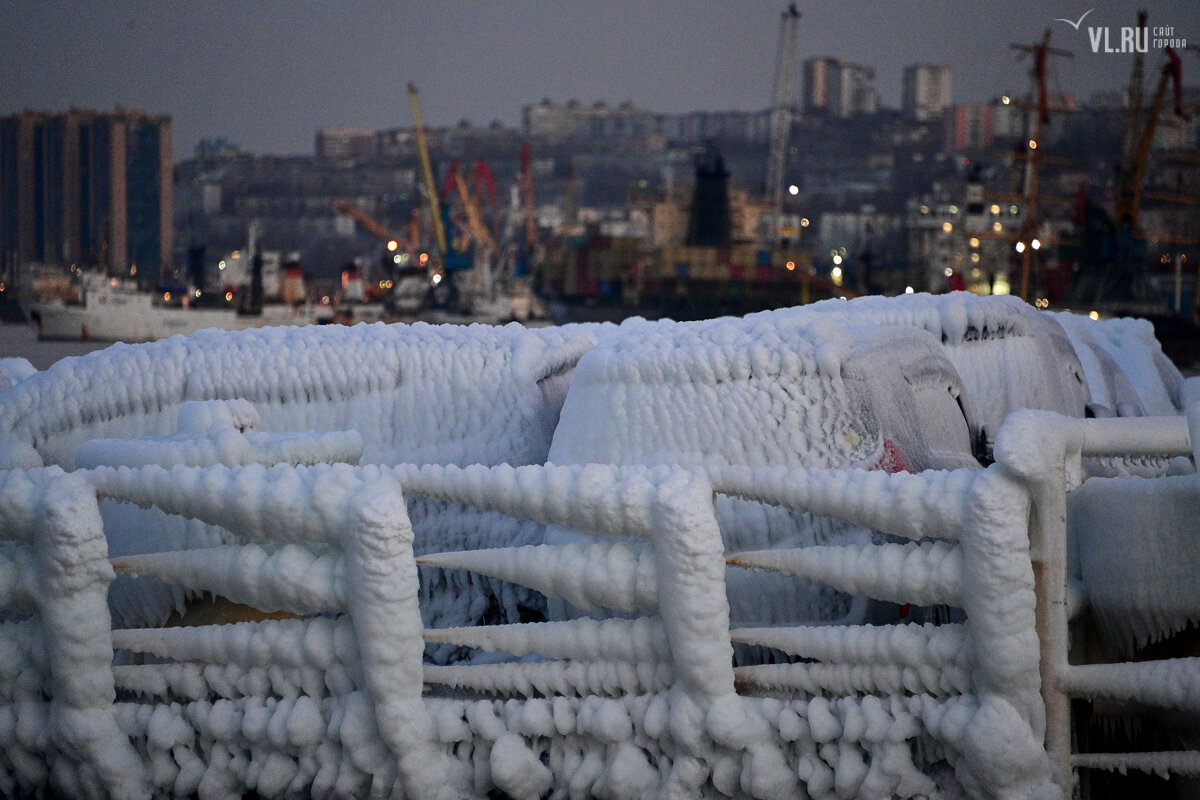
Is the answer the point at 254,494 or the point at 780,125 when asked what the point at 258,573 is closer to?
the point at 254,494

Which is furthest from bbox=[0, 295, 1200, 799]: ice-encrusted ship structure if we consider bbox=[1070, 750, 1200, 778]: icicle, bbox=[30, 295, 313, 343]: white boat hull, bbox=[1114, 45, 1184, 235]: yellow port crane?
bbox=[1114, 45, 1184, 235]: yellow port crane

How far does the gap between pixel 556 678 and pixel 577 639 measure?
8 centimetres

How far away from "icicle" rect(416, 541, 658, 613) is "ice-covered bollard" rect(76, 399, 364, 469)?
486 mm

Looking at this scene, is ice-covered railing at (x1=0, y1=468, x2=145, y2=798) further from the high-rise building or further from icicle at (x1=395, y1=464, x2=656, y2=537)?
the high-rise building

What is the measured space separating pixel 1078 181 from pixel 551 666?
29.3 metres

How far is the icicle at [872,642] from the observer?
1.86 metres

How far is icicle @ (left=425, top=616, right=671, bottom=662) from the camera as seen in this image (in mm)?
1991

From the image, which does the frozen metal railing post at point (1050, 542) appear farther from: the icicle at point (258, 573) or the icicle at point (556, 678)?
the icicle at point (258, 573)

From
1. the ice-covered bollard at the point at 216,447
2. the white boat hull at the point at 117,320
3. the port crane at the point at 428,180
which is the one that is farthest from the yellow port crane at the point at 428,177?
the ice-covered bollard at the point at 216,447

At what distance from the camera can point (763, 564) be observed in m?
1.96

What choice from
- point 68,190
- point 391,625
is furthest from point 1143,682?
point 68,190

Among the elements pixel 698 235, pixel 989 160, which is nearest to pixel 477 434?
pixel 698 235

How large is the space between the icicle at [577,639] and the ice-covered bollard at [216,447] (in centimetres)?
53

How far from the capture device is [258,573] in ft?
7.00
